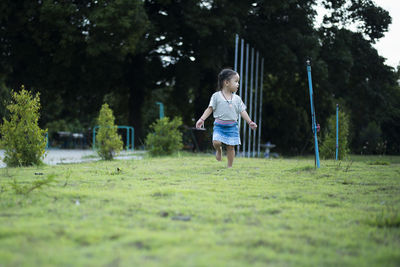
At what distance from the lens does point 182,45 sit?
2069 centimetres

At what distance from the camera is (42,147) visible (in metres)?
6.91

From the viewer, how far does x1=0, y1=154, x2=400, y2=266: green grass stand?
1953 mm

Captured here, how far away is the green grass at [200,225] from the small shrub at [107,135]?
4.41m

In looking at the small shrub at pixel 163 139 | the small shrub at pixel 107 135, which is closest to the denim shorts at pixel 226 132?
the small shrub at pixel 107 135

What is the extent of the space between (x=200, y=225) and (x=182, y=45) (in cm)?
1885

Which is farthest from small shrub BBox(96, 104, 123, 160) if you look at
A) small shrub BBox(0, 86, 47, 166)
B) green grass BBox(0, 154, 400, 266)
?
green grass BBox(0, 154, 400, 266)

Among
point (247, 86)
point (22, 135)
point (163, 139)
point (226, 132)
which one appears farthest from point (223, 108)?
point (247, 86)

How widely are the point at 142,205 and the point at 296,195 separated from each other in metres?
1.42

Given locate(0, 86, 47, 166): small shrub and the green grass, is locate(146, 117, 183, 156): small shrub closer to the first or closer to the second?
locate(0, 86, 47, 166): small shrub

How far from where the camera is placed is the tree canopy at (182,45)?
16.5m

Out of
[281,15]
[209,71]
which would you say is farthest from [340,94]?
[209,71]

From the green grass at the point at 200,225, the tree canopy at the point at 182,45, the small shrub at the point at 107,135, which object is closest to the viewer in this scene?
the green grass at the point at 200,225

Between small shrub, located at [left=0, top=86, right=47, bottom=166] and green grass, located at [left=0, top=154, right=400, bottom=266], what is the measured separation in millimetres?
2838

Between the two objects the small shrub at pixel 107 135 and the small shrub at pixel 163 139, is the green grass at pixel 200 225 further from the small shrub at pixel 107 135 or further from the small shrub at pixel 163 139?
the small shrub at pixel 163 139
